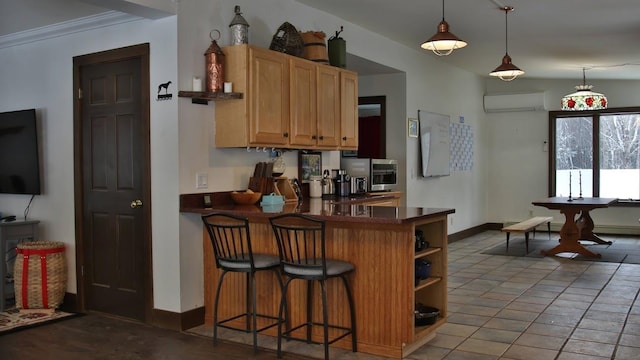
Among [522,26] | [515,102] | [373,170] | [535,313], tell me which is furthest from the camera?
[515,102]

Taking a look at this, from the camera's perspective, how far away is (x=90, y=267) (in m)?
4.89

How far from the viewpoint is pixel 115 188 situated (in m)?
4.69

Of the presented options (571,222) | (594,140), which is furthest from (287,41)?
(594,140)

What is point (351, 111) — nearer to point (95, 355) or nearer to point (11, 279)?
point (95, 355)

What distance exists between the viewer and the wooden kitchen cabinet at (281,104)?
14.4ft

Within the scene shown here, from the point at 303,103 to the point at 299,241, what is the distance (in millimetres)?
1369

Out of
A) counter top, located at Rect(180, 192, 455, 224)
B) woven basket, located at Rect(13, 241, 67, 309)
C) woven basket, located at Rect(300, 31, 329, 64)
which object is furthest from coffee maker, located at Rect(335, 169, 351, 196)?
woven basket, located at Rect(13, 241, 67, 309)

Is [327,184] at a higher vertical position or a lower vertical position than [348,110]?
lower

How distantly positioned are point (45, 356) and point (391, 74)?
5.23m

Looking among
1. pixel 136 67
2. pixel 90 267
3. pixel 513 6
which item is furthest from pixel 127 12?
pixel 513 6

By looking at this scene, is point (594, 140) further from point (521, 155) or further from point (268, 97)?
point (268, 97)

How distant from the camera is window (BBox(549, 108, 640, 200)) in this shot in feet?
31.9

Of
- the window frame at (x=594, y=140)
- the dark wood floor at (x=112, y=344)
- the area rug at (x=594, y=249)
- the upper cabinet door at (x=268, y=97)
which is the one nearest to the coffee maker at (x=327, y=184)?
the upper cabinet door at (x=268, y=97)

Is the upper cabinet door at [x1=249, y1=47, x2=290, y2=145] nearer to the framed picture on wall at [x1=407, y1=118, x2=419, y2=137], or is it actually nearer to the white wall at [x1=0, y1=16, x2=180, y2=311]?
the white wall at [x1=0, y1=16, x2=180, y2=311]
